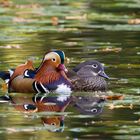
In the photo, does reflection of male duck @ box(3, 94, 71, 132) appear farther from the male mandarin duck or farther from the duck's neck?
the male mandarin duck

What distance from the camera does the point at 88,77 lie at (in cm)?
1324

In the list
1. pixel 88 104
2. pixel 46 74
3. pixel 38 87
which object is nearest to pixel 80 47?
pixel 46 74

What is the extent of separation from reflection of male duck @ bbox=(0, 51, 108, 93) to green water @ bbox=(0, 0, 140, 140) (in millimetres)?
267

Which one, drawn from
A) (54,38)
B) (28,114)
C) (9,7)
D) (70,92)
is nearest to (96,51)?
(54,38)

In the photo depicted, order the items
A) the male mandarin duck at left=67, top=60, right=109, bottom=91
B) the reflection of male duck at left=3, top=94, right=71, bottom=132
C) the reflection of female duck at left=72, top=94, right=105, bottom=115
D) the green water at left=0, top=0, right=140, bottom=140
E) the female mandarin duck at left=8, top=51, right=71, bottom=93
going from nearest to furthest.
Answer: the green water at left=0, top=0, right=140, bottom=140 < the reflection of male duck at left=3, top=94, right=71, bottom=132 < the reflection of female duck at left=72, top=94, right=105, bottom=115 < the female mandarin duck at left=8, top=51, right=71, bottom=93 < the male mandarin duck at left=67, top=60, right=109, bottom=91

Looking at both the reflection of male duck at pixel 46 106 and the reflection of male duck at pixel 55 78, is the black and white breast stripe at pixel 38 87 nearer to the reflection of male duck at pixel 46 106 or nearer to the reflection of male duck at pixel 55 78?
the reflection of male duck at pixel 55 78

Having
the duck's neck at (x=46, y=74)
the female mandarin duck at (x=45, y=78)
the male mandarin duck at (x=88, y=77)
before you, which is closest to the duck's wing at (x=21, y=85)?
the female mandarin duck at (x=45, y=78)

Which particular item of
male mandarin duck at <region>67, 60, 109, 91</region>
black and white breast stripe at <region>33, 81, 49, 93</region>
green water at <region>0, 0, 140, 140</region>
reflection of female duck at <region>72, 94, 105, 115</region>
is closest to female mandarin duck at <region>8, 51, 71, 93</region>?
black and white breast stripe at <region>33, 81, 49, 93</region>

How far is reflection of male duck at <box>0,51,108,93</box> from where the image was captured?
12.9 metres

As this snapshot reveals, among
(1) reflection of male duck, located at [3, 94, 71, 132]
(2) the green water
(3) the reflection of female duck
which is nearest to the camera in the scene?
(2) the green water

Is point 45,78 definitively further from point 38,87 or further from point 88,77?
point 88,77

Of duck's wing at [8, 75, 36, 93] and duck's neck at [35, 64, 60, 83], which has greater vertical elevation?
duck's neck at [35, 64, 60, 83]

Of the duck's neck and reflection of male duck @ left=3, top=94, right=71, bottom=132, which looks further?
the duck's neck

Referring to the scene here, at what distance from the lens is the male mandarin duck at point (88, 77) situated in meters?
13.0
